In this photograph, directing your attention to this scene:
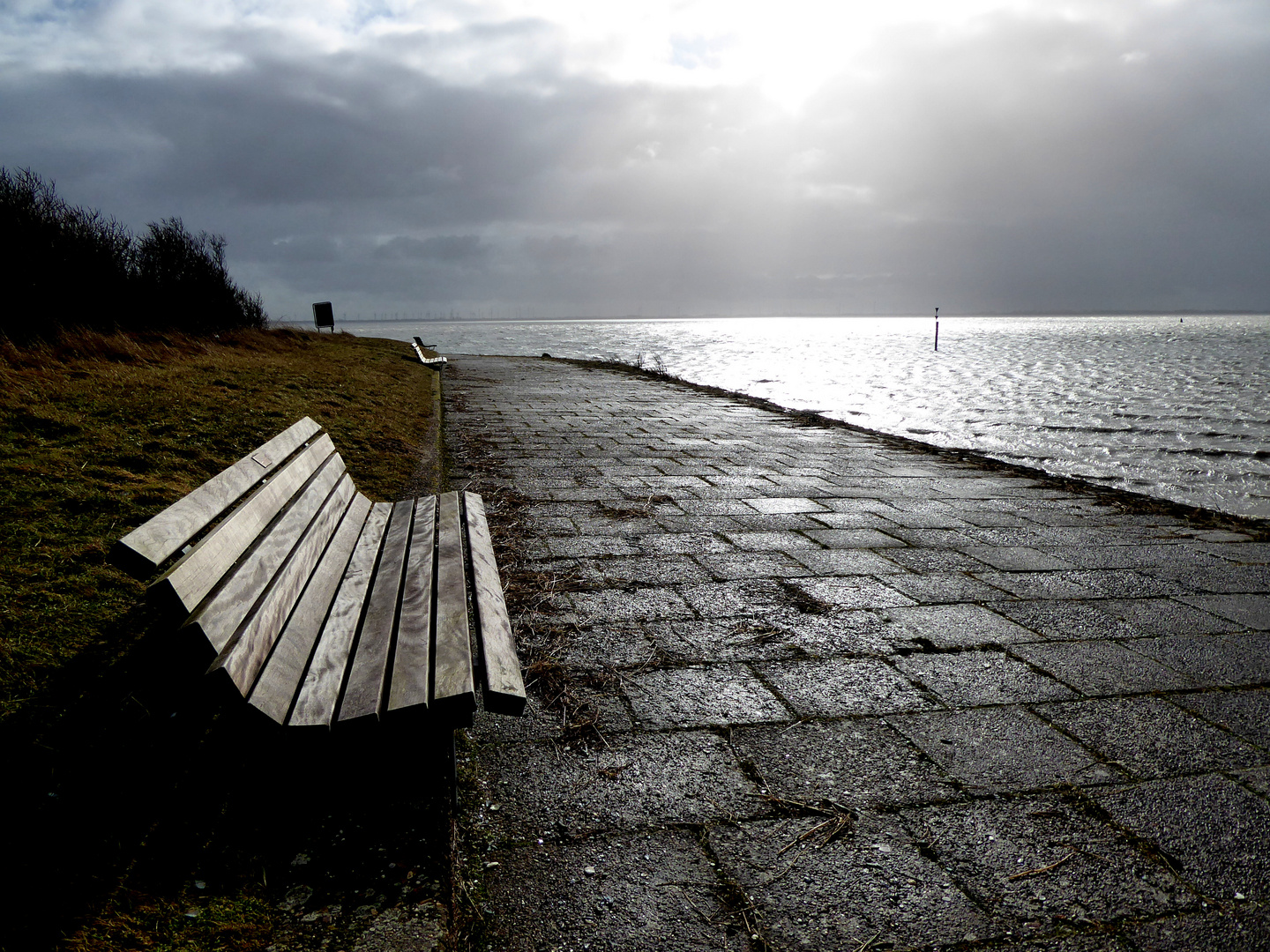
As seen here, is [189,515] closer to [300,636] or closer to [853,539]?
[300,636]

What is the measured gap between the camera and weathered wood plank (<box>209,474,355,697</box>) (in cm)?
179

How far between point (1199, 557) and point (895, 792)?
11.4ft

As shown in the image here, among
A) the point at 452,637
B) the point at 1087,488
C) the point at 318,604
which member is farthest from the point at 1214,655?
the point at 1087,488

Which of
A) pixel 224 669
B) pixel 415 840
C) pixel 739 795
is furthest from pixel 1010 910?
pixel 224 669

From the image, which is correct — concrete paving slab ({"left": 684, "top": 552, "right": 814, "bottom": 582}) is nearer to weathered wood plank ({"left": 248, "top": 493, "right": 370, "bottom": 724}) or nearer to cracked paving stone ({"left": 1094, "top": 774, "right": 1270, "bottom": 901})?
weathered wood plank ({"left": 248, "top": 493, "right": 370, "bottom": 724})

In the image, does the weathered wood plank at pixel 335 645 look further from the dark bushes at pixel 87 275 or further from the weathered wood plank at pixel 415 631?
the dark bushes at pixel 87 275

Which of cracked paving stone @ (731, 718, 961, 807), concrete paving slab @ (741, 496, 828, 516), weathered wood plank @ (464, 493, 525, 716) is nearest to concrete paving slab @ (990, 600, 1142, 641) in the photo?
cracked paving stone @ (731, 718, 961, 807)

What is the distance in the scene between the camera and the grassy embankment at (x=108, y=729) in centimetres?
164

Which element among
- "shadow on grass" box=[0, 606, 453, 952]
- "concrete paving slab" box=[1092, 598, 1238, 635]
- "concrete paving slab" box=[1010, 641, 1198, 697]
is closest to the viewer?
"shadow on grass" box=[0, 606, 453, 952]

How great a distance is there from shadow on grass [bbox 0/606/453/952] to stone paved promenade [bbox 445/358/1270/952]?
0.25m

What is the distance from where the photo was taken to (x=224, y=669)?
1701 millimetres

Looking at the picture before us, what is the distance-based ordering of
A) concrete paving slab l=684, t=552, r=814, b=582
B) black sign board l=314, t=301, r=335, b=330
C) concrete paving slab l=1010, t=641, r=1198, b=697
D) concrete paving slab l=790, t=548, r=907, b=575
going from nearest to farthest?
concrete paving slab l=1010, t=641, r=1198, b=697
concrete paving slab l=684, t=552, r=814, b=582
concrete paving slab l=790, t=548, r=907, b=575
black sign board l=314, t=301, r=335, b=330

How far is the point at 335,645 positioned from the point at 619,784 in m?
0.89

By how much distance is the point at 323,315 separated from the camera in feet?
94.4
